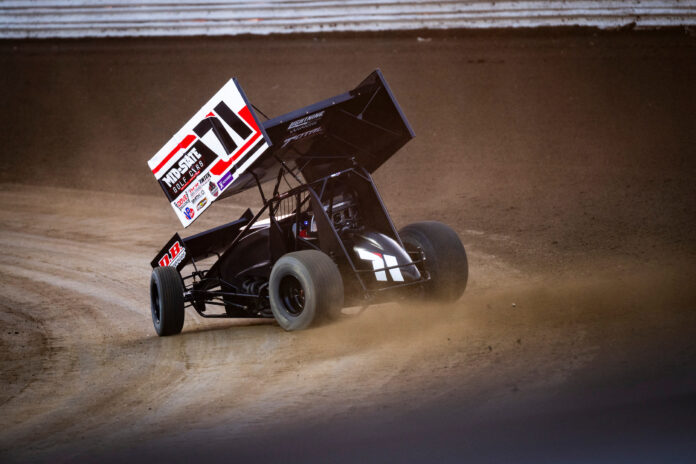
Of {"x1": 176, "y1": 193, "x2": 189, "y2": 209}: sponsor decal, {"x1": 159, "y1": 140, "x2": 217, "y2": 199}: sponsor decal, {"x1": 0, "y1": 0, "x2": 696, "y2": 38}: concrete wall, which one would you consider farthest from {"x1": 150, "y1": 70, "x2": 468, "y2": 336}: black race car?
{"x1": 0, "y1": 0, "x2": 696, "y2": 38}: concrete wall

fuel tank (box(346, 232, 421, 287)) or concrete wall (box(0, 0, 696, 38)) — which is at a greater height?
concrete wall (box(0, 0, 696, 38))

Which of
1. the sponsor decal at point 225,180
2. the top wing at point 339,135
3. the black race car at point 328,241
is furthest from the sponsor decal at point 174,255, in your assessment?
the sponsor decal at point 225,180

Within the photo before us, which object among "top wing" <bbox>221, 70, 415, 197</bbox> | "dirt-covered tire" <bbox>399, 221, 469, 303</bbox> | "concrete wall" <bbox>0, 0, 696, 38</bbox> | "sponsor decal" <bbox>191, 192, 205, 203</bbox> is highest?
"concrete wall" <bbox>0, 0, 696, 38</bbox>

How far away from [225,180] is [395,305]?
204 cm

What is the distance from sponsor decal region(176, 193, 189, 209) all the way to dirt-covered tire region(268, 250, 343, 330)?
113cm

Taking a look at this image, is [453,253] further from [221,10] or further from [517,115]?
[221,10]

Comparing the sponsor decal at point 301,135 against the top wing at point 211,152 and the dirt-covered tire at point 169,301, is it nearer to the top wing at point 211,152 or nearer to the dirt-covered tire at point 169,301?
the top wing at point 211,152

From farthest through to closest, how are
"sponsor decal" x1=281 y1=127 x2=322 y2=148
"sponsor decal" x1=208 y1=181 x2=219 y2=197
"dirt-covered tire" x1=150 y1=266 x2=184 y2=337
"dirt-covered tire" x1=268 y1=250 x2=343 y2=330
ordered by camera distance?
"dirt-covered tire" x1=150 y1=266 x2=184 y2=337, "sponsor decal" x1=208 y1=181 x2=219 y2=197, "sponsor decal" x1=281 y1=127 x2=322 y2=148, "dirt-covered tire" x1=268 y1=250 x2=343 y2=330

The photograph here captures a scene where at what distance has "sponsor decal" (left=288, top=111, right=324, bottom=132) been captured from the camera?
7.17 metres

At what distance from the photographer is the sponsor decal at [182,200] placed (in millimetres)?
7730

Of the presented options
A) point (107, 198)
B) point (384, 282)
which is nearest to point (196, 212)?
point (384, 282)

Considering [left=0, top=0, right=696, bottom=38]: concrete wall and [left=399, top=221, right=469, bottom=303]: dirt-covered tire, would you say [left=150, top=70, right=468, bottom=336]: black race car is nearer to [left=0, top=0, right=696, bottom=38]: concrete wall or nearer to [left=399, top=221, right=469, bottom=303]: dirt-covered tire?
[left=399, top=221, right=469, bottom=303]: dirt-covered tire

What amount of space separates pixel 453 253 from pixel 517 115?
904cm

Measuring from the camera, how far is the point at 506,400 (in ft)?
17.0
